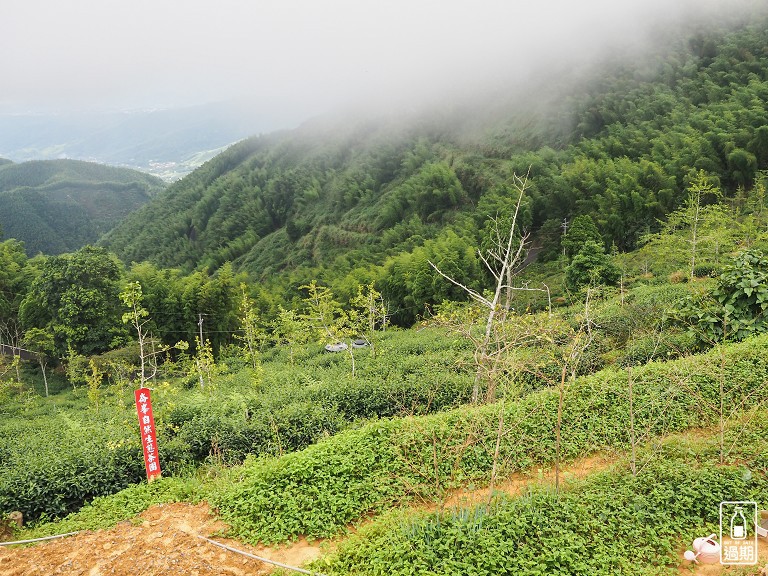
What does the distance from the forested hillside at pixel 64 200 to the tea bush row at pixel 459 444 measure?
96841 millimetres

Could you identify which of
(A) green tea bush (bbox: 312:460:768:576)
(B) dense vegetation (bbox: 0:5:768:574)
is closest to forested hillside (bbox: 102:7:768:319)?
(B) dense vegetation (bbox: 0:5:768:574)

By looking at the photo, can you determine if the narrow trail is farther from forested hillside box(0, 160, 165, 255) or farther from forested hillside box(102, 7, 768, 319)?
forested hillside box(0, 160, 165, 255)

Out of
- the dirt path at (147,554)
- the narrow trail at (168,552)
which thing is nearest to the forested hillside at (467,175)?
the narrow trail at (168,552)

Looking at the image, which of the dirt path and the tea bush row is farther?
the tea bush row

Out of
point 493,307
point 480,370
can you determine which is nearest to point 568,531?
point 493,307

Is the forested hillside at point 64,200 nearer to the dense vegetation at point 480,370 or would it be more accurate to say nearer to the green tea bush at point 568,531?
the dense vegetation at point 480,370

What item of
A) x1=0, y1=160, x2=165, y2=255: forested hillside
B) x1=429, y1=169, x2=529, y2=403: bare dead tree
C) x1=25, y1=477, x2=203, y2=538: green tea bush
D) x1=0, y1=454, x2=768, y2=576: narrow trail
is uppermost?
x1=0, y1=160, x2=165, y2=255: forested hillside

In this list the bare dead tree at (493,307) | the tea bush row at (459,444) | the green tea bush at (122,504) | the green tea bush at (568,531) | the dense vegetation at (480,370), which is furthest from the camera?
the bare dead tree at (493,307)

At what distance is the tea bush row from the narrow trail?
25 cm

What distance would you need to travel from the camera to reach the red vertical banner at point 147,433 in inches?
331

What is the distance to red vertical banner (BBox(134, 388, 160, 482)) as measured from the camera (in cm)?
841

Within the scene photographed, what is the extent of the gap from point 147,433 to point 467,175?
61.6 meters

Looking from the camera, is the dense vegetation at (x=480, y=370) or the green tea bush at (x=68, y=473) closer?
the dense vegetation at (x=480, y=370)

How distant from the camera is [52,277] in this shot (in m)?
31.6
